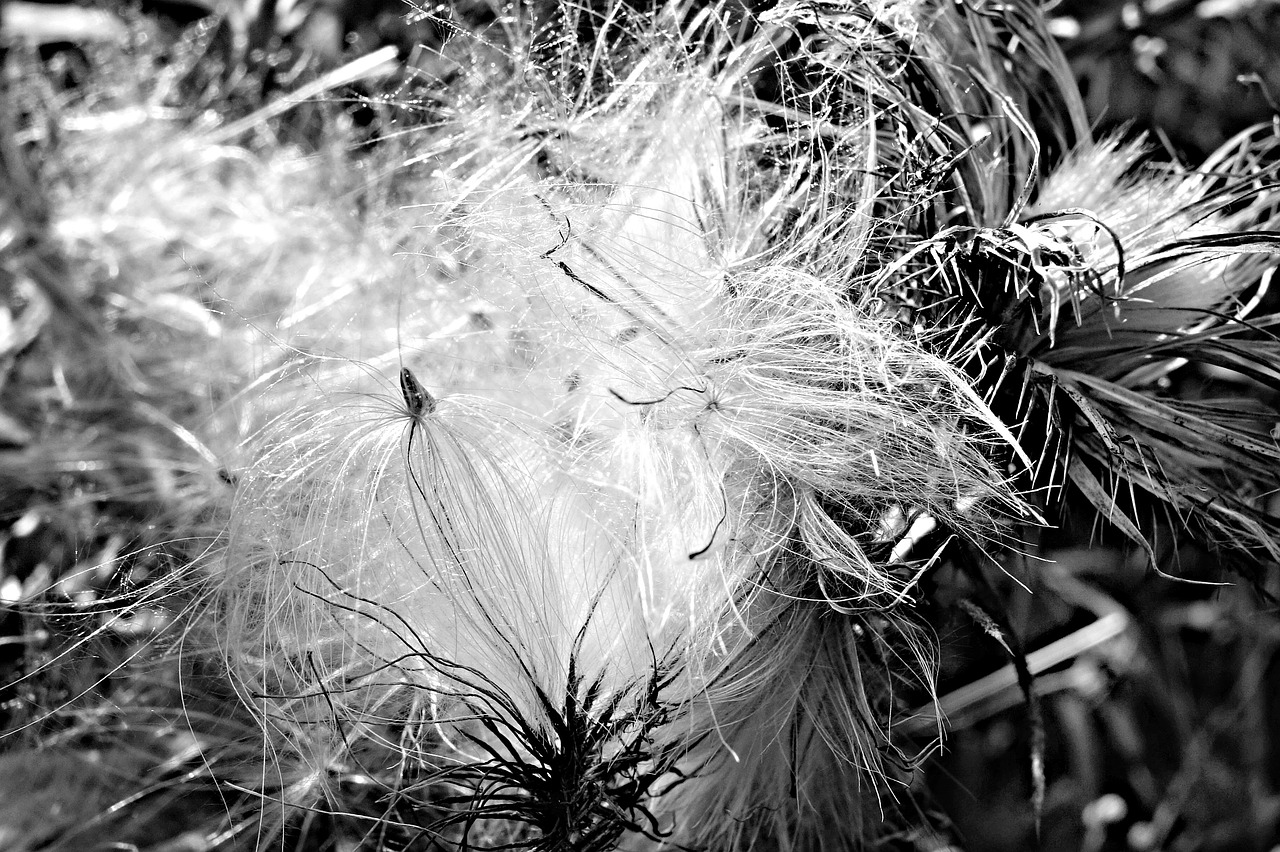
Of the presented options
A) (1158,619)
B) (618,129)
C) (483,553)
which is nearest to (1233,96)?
(1158,619)

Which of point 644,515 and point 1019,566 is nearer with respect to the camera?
point 644,515

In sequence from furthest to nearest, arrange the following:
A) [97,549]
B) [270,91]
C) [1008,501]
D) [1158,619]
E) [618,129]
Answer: [1158,619]
[270,91]
[97,549]
[618,129]
[1008,501]

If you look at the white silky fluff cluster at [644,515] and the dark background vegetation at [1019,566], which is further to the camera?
the dark background vegetation at [1019,566]

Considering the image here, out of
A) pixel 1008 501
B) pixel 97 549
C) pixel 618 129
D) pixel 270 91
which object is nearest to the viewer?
pixel 1008 501

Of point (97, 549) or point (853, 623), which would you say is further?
point (97, 549)

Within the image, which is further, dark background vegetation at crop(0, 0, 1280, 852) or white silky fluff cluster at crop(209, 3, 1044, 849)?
dark background vegetation at crop(0, 0, 1280, 852)

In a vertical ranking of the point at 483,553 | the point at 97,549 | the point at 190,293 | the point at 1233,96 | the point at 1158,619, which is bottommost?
the point at 1158,619

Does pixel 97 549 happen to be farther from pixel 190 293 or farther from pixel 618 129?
pixel 618 129

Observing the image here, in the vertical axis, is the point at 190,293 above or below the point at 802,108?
below
